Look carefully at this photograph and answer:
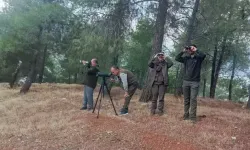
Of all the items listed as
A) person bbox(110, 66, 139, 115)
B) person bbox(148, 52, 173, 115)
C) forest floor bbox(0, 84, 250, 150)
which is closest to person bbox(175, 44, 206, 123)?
forest floor bbox(0, 84, 250, 150)

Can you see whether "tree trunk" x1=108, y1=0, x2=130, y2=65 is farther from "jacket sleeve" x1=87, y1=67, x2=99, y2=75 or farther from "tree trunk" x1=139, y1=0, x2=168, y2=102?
"jacket sleeve" x1=87, y1=67, x2=99, y2=75

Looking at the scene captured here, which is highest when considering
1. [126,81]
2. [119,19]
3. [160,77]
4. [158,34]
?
[119,19]

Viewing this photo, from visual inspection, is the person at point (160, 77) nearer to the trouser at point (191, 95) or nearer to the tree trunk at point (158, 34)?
the trouser at point (191, 95)

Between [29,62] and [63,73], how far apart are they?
10025 mm

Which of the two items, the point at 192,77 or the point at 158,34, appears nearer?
the point at 192,77

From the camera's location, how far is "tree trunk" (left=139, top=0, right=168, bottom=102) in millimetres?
13398

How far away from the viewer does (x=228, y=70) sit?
1227 inches

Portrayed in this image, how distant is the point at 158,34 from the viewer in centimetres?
1354

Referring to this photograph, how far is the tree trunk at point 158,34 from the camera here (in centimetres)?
1340

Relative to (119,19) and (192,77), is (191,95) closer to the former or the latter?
(192,77)

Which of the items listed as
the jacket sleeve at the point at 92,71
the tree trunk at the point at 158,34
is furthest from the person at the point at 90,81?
the tree trunk at the point at 158,34

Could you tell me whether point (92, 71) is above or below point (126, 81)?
above

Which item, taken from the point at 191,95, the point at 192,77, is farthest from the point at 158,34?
the point at 191,95

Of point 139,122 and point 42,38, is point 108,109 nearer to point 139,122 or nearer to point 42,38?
point 139,122
